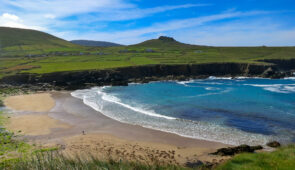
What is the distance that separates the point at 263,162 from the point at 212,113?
19.8 m

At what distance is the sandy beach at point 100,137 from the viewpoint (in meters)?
20.4

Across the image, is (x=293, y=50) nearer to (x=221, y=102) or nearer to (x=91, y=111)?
(x=221, y=102)

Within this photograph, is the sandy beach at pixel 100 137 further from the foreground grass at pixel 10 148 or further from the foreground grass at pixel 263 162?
the foreground grass at pixel 10 148

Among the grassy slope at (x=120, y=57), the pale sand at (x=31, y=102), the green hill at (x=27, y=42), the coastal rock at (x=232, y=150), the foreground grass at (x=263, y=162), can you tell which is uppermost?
the green hill at (x=27, y=42)

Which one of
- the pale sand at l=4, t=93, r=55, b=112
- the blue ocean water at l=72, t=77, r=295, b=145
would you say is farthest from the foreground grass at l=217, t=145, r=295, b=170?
the pale sand at l=4, t=93, r=55, b=112

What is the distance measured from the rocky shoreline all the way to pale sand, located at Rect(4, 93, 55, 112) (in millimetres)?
8763

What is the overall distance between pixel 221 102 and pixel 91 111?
968 inches

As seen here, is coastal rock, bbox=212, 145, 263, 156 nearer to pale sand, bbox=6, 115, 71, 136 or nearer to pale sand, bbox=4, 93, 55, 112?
pale sand, bbox=6, 115, 71, 136

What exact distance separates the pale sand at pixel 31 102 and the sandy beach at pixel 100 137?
18cm

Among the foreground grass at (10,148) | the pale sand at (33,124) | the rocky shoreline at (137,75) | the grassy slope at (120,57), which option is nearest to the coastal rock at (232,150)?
the foreground grass at (10,148)

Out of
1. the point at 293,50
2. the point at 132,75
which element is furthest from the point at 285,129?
the point at 293,50

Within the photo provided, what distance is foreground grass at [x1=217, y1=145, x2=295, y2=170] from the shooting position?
43.3 feet

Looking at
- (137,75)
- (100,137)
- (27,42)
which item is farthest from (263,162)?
(27,42)

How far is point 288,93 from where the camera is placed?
4947cm
